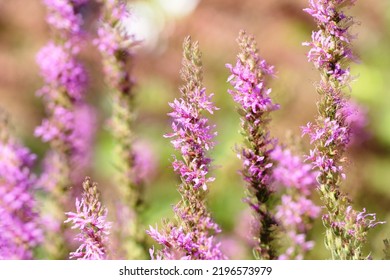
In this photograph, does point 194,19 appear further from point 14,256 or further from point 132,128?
point 14,256

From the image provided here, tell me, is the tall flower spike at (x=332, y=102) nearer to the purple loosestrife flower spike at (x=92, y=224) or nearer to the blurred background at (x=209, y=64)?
the purple loosestrife flower spike at (x=92, y=224)

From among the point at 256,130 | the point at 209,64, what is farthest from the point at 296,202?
the point at 209,64

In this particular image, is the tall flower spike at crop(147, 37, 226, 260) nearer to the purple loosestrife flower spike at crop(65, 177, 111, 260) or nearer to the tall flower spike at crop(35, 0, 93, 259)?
the purple loosestrife flower spike at crop(65, 177, 111, 260)

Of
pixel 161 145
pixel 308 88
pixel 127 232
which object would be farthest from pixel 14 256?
pixel 161 145

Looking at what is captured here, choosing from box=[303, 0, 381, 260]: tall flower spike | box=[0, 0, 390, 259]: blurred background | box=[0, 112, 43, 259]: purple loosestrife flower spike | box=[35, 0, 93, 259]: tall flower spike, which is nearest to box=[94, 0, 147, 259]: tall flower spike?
box=[35, 0, 93, 259]: tall flower spike

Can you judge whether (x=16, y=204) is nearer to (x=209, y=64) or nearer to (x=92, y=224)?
(x=92, y=224)

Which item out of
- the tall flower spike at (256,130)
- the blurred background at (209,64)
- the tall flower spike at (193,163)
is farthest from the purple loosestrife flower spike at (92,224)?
the blurred background at (209,64)
